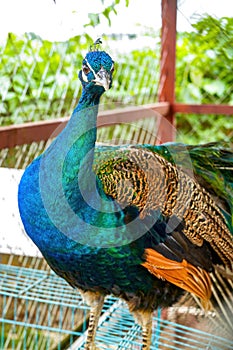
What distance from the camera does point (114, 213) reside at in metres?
1.30

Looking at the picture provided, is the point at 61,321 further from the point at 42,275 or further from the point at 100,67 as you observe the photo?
the point at 100,67

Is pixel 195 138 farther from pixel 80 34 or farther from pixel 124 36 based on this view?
pixel 80 34

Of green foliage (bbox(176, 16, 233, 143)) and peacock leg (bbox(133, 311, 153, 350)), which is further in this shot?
green foliage (bbox(176, 16, 233, 143))

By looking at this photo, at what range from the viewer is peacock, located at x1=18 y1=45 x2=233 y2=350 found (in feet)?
4.25

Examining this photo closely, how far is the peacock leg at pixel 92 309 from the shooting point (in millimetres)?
1540

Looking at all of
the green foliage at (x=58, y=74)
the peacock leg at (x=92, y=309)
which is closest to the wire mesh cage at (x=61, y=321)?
the peacock leg at (x=92, y=309)

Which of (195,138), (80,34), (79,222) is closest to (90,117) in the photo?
(79,222)

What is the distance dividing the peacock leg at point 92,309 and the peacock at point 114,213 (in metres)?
0.09

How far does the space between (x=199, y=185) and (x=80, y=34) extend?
37.4 inches

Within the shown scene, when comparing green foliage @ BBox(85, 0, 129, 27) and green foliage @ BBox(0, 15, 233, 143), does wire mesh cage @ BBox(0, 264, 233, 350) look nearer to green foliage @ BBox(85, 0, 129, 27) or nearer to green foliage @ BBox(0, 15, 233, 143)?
green foliage @ BBox(0, 15, 233, 143)

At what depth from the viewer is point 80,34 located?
2096 millimetres

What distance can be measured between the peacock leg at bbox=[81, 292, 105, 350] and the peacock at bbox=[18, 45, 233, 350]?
3.6 inches

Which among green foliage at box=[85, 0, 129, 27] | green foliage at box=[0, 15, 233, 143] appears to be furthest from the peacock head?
green foliage at box=[85, 0, 129, 27]

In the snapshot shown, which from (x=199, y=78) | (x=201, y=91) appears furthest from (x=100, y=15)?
(x=201, y=91)
